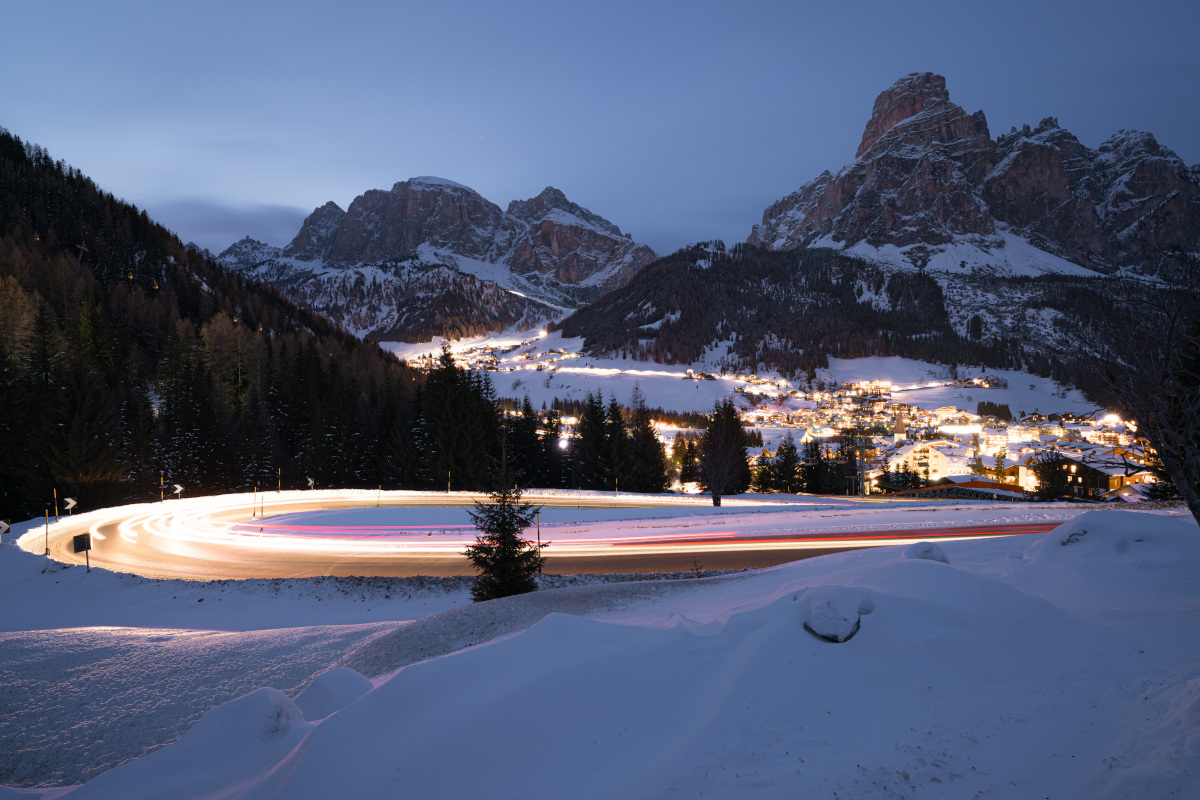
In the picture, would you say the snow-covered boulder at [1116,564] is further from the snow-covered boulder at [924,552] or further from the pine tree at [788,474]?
the pine tree at [788,474]

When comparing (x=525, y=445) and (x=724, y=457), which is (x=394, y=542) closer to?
(x=724, y=457)

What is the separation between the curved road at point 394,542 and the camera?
17766mm

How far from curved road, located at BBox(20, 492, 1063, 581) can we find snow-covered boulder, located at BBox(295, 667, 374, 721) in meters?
10.2

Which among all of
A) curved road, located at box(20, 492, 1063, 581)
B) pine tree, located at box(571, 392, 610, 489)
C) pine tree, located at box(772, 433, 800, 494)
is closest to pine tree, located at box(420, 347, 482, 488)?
pine tree, located at box(571, 392, 610, 489)

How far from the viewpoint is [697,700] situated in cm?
563

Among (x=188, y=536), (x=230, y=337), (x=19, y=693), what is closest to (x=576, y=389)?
(x=230, y=337)

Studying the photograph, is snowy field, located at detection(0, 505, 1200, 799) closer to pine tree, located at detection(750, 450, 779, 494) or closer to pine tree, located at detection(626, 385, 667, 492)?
pine tree, located at detection(626, 385, 667, 492)

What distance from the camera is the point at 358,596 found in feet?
46.2

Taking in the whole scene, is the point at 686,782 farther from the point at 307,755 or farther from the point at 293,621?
the point at 293,621

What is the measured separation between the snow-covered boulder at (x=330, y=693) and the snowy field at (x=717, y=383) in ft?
417

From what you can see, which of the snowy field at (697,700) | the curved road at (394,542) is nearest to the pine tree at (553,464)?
→ the curved road at (394,542)

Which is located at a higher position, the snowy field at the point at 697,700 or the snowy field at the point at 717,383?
the snowy field at the point at 717,383

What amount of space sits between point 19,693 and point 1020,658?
13182 millimetres

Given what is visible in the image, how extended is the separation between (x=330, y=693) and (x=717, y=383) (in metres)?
166
